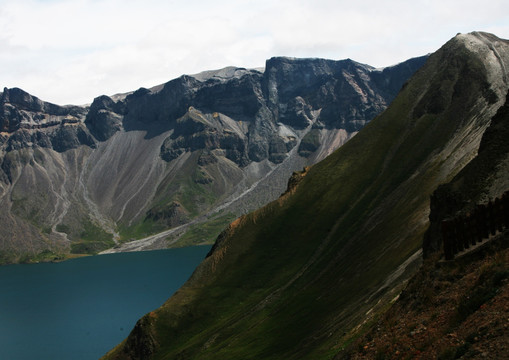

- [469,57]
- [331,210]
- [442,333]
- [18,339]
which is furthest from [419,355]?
[18,339]

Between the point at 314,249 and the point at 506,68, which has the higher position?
the point at 506,68

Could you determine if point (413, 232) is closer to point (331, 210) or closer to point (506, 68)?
point (331, 210)

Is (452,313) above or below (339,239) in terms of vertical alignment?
above

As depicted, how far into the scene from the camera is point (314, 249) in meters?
143

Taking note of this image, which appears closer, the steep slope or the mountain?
the steep slope

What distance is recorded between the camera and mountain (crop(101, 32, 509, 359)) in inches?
3393

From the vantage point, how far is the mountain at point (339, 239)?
86188mm

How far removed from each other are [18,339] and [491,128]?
7751 inches

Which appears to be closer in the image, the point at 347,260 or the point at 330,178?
the point at 347,260

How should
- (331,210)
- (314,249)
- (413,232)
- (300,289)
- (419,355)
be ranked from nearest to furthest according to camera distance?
(419,355) → (413,232) → (300,289) → (314,249) → (331,210)

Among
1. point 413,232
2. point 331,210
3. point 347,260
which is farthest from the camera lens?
point 331,210

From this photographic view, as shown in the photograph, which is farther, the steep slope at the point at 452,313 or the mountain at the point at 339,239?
the mountain at the point at 339,239

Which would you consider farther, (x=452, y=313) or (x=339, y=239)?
(x=339, y=239)

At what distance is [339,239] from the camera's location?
13550 centimetres
